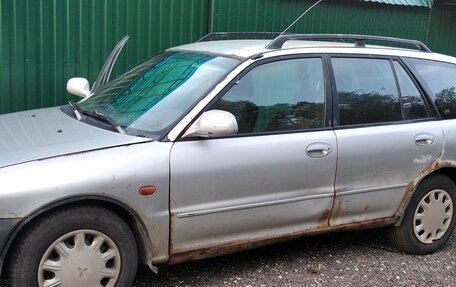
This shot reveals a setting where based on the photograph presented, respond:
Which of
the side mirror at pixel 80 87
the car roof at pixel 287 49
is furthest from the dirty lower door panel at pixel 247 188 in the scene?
the side mirror at pixel 80 87

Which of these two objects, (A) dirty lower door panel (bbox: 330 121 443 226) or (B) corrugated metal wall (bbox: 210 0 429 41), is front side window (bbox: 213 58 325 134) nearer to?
(A) dirty lower door panel (bbox: 330 121 443 226)

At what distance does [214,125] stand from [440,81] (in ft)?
7.86

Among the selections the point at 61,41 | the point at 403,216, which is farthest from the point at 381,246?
the point at 61,41

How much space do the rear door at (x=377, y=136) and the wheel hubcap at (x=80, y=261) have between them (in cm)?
171

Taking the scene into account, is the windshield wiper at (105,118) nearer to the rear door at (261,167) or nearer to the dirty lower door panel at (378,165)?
the rear door at (261,167)

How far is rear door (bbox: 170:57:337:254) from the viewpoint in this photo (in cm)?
360

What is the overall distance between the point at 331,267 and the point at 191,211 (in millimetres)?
1466

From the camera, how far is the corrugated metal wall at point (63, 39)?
5.91m

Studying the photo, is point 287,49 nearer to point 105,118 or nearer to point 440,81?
point 105,118

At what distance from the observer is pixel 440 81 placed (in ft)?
16.0

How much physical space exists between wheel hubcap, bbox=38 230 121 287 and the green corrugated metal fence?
126 inches

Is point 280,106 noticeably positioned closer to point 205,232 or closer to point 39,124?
point 205,232

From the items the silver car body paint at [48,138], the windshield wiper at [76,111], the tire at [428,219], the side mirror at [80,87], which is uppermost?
the side mirror at [80,87]

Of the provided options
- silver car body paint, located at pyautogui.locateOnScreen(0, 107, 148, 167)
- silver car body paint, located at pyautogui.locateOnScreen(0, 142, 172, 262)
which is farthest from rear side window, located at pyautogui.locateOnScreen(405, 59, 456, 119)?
silver car body paint, located at pyautogui.locateOnScreen(0, 107, 148, 167)
